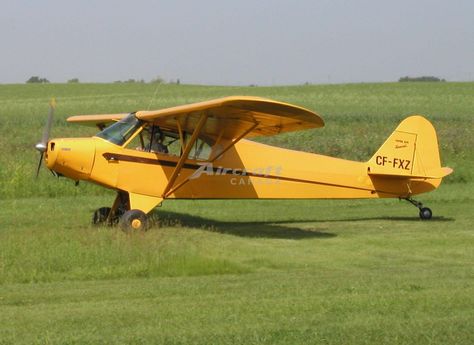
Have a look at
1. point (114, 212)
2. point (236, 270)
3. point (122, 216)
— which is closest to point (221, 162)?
point (114, 212)

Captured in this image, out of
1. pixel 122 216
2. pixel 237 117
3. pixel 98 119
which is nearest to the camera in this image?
pixel 122 216

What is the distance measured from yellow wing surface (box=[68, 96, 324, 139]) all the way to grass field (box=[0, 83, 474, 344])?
174 centimetres

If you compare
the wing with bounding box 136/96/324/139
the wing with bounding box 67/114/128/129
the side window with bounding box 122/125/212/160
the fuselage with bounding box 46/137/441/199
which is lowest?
the fuselage with bounding box 46/137/441/199

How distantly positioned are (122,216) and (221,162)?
7.19 ft

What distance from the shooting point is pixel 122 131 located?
14555 mm

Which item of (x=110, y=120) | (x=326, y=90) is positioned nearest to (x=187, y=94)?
(x=326, y=90)

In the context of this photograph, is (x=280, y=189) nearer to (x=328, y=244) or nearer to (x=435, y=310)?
(x=328, y=244)

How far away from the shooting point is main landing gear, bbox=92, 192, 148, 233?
13703 mm

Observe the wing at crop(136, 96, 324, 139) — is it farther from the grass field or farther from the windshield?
the grass field

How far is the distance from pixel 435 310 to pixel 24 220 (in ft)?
31.3

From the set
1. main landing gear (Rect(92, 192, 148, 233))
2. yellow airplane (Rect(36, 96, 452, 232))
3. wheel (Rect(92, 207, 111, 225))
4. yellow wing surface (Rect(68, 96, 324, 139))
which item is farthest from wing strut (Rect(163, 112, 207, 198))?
wheel (Rect(92, 207, 111, 225))

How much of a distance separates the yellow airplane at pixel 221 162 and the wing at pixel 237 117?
2cm

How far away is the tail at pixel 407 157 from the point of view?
16328mm

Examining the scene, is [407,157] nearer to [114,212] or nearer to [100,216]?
[114,212]
